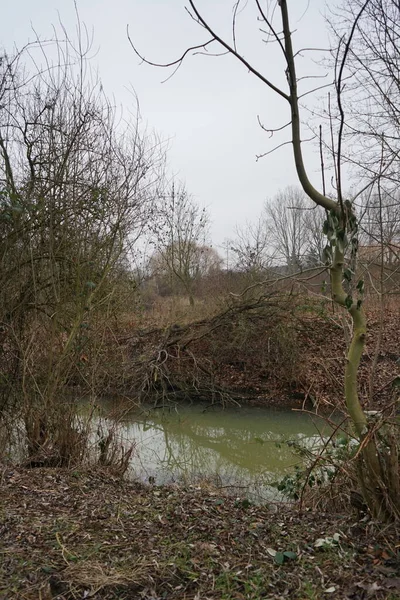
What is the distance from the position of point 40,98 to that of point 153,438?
6.25m

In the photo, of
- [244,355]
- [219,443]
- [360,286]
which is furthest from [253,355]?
[360,286]

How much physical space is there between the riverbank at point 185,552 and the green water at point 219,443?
2054mm

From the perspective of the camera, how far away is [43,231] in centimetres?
559

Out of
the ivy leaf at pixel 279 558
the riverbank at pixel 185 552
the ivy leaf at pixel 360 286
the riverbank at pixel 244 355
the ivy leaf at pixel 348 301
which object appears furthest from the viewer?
A: the riverbank at pixel 244 355

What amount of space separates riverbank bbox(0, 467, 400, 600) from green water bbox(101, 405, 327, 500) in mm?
2054

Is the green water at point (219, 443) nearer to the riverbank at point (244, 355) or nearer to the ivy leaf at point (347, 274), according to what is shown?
the riverbank at point (244, 355)

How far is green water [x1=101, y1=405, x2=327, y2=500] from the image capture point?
21.1 feet

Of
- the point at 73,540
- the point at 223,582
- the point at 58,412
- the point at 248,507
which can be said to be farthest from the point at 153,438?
the point at 223,582

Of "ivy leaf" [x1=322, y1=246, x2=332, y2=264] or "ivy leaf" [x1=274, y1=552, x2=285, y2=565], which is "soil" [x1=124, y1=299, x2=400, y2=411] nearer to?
"ivy leaf" [x1=322, y1=246, x2=332, y2=264]

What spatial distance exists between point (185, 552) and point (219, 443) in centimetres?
646

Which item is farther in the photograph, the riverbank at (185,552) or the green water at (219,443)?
the green water at (219,443)

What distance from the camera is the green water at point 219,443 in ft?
21.1

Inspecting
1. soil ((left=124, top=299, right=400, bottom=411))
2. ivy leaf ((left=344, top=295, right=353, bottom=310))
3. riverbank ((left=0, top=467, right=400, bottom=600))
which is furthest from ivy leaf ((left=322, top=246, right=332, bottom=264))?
soil ((left=124, top=299, right=400, bottom=411))

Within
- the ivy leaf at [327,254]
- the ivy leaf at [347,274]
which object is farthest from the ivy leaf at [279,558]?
the ivy leaf at [327,254]
